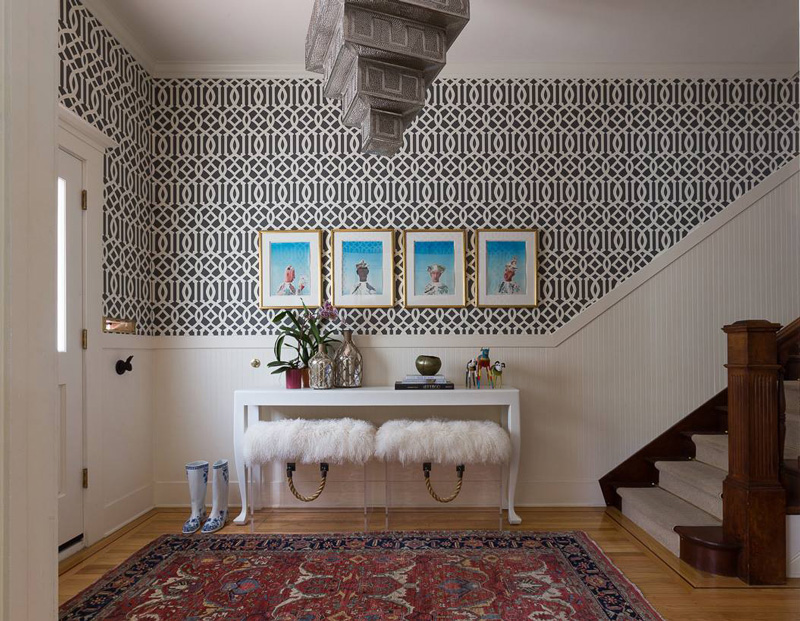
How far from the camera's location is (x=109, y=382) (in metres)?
3.57

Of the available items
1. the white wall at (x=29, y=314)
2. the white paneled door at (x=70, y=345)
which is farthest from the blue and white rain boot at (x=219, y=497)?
the white wall at (x=29, y=314)

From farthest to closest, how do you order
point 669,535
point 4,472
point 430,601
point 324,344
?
point 324,344
point 669,535
point 430,601
point 4,472

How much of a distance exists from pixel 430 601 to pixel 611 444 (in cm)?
201

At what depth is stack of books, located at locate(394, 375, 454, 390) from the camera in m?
3.70

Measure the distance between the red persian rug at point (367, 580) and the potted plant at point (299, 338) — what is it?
100 centimetres

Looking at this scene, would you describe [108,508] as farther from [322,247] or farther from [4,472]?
[4,472]

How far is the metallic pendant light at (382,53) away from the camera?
2.16m

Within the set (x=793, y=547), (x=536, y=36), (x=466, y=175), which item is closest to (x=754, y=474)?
(x=793, y=547)

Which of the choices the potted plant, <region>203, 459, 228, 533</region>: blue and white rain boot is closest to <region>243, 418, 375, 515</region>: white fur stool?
<region>203, 459, 228, 533</region>: blue and white rain boot

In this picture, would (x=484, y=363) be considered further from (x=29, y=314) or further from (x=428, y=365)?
(x=29, y=314)

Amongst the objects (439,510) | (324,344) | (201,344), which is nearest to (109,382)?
(201,344)

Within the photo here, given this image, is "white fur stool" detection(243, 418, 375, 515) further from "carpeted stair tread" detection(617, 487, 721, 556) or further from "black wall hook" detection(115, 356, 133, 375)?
"carpeted stair tread" detection(617, 487, 721, 556)

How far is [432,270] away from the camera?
4137 mm

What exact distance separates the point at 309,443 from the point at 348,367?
1.97 feet
